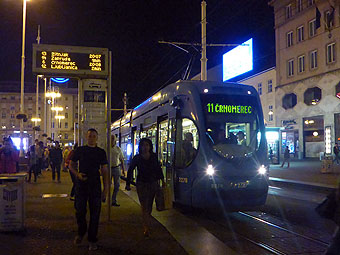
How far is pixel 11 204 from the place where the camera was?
716cm

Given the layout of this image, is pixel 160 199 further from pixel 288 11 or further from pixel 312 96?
pixel 288 11

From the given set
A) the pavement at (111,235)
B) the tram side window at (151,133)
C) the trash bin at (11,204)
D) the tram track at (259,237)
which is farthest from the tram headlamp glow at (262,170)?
the trash bin at (11,204)

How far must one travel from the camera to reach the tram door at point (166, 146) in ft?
32.7

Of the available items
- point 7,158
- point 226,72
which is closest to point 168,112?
point 7,158

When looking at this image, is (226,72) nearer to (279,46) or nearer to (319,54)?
(279,46)

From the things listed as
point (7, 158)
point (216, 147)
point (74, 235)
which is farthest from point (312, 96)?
point (74, 235)

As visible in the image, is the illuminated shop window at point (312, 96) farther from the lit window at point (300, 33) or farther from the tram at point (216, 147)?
the tram at point (216, 147)

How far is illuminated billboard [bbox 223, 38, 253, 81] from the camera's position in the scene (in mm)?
47219

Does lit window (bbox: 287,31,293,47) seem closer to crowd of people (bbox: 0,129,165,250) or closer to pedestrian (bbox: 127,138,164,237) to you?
crowd of people (bbox: 0,129,165,250)

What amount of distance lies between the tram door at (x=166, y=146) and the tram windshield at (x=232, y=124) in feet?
3.93

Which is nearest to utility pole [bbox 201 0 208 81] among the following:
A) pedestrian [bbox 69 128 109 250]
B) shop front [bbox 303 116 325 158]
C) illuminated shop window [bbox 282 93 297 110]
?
pedestrian [bbox 69 128 109 250]

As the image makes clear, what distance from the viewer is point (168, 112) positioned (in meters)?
10.7

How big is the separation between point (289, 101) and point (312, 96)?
354 cm

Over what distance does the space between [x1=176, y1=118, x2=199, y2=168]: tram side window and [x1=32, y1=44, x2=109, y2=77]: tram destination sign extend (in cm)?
227
